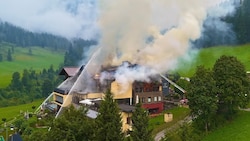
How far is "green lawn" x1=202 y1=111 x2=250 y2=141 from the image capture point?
175ft

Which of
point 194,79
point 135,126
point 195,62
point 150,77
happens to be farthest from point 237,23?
point 135,126

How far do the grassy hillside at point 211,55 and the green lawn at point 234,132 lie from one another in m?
→ 47.7

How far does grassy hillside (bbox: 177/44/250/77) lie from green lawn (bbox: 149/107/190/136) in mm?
34838

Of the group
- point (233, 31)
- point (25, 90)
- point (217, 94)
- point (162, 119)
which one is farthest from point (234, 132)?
point (25, 90)

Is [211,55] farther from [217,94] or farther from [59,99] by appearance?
[217,94]

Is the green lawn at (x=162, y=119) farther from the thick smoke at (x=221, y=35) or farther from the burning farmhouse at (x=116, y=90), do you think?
the thick smoke at (x=221, y=35)

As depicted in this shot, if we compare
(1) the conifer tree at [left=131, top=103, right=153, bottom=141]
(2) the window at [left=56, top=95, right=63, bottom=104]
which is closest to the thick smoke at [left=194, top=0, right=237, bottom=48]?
(2) the window at [left=56, top=95, right=63, bottom=104]

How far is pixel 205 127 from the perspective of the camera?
186 ft

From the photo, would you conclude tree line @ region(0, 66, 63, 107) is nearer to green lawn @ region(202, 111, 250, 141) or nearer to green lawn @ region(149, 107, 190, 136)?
green lawn @ region(149, 107, 190, 136)

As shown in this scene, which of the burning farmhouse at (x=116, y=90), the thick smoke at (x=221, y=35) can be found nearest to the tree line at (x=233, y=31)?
the thick smoke at (x=221, y=35)

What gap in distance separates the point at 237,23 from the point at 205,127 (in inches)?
2941

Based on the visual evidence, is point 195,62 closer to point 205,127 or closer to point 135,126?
point 205,127

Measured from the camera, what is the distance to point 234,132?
55.0 meters

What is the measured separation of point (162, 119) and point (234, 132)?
49.2 feet
